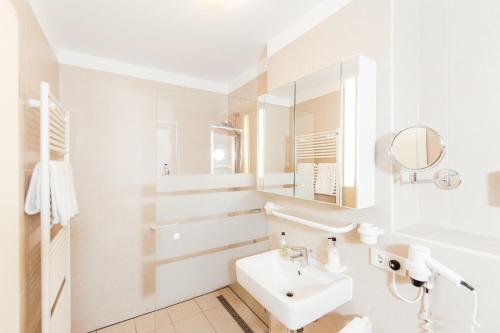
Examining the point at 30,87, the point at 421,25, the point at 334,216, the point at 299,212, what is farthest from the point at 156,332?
the point at 421,25

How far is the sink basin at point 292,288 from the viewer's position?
3.40 ft

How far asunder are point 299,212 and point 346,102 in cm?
82

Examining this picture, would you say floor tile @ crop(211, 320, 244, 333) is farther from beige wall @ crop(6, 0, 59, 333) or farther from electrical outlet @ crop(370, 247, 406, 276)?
electrical outlet @ crop(370, 247, 406, 276)

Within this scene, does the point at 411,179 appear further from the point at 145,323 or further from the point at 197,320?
the point at 145,323

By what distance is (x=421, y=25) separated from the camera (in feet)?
3.80

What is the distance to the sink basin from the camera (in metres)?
1.04

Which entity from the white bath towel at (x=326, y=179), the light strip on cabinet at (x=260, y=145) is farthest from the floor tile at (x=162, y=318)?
the white bath towel at (x=326, y=179)

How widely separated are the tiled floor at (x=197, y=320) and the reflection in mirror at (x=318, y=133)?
1.31 m

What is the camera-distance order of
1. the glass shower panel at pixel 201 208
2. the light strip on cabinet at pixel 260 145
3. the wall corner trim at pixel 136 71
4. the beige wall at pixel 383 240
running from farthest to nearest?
1. the wall corner trim at pixel 136 71
2. the light strip on cabinet at pixel 260 145
3. the glass shower panel at pixel 201 208
4. the beige wall at pixel 383 240

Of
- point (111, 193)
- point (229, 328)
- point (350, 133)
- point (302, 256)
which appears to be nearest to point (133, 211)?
point (111, 193)

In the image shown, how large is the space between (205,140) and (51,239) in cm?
114

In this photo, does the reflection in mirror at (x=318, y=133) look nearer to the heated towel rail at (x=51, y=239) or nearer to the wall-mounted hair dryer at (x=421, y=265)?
the wall-mounted hair dryer at (x=421, y=265)

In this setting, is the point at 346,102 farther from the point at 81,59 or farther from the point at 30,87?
the point at 81,59

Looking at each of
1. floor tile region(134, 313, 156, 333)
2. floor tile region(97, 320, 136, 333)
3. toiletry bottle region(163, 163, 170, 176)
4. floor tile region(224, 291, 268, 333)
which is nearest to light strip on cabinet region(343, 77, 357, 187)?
toiletry bottle region(163, 163, 170, 176)
